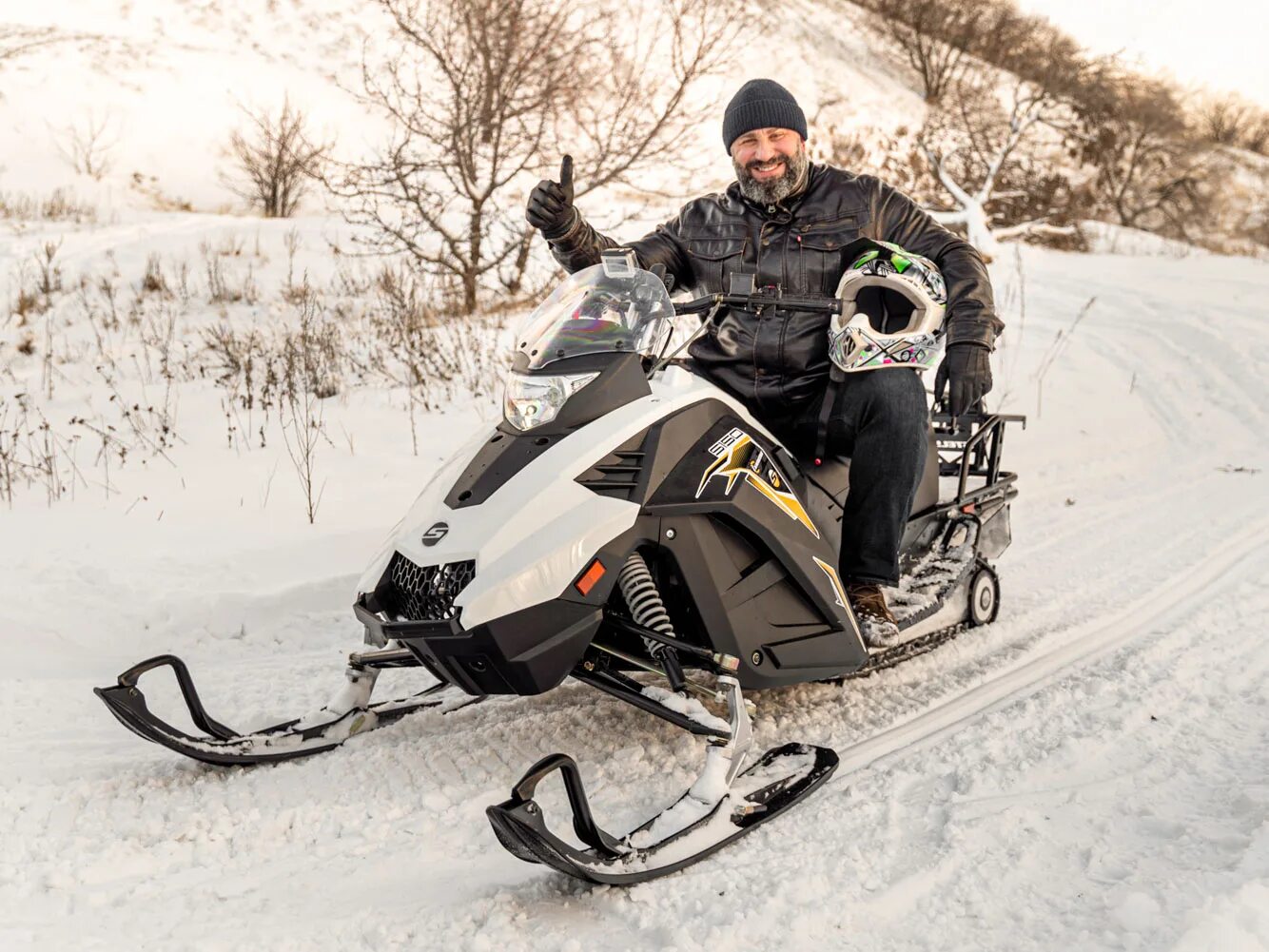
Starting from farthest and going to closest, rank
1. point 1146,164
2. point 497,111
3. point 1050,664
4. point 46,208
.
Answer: point 1146,164 → point 46,208 → point 497,111 → point 1050,664

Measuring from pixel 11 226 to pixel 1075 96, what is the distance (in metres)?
15.7

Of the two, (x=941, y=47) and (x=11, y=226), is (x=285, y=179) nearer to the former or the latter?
(x=11, y=226)

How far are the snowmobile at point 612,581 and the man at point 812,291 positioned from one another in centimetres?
23

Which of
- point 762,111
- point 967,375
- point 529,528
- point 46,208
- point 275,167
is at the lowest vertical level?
point 529,528

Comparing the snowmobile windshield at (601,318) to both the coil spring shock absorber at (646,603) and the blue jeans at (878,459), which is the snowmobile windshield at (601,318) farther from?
the blue jeans at (878,459)

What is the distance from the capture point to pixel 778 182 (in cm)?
332

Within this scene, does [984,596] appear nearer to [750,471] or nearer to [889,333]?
Answer: [889,333]

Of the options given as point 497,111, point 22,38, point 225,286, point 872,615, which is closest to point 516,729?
point 872,615

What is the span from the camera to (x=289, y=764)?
275 centimetres

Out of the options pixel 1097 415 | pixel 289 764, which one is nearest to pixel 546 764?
pixel 289 764

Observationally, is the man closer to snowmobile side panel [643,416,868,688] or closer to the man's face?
the man's face

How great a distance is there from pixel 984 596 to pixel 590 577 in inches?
77.1

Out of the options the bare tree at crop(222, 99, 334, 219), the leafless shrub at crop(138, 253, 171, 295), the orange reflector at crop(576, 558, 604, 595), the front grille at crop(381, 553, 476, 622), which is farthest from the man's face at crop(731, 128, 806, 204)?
the bare tree at crop(222, 99, 334, 219)

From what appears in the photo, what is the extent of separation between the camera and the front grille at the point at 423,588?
2.35 metres
